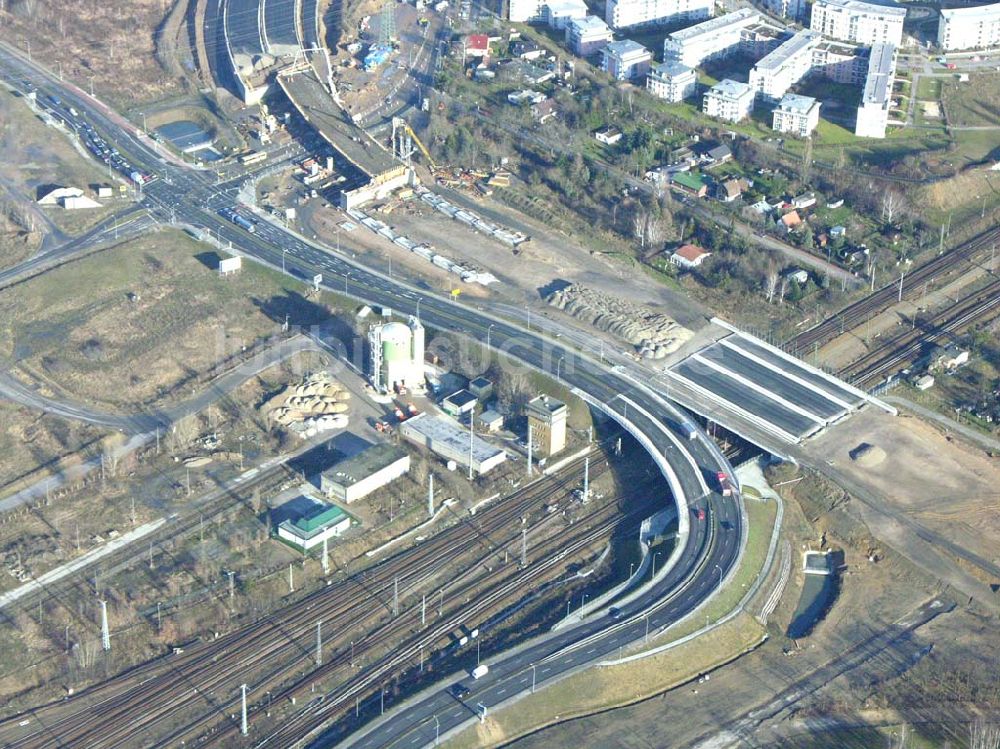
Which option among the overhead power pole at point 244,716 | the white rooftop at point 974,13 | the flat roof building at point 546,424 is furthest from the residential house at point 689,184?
the overhead power pole at point 244,716

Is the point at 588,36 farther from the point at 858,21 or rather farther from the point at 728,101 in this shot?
the point at 858,21

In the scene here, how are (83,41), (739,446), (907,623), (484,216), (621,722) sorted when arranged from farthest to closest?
1. (83,41)
2. (484,216)
3. (739,446)
4. (907,623)
5. (621,722)

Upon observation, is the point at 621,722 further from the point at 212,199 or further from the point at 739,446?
the point at 212,199

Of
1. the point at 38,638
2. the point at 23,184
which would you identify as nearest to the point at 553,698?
the point at 38,638

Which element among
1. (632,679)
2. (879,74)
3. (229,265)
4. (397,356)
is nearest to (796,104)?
(879,74)

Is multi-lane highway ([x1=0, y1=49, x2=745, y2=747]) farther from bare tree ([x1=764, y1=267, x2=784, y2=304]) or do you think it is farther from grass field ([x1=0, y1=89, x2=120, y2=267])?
bare tree ([x1=764, y1=267, x2=784, y2=304])

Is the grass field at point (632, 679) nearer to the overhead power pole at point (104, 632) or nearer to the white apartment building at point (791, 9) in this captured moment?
the overhead power pole at point (104, 632)
